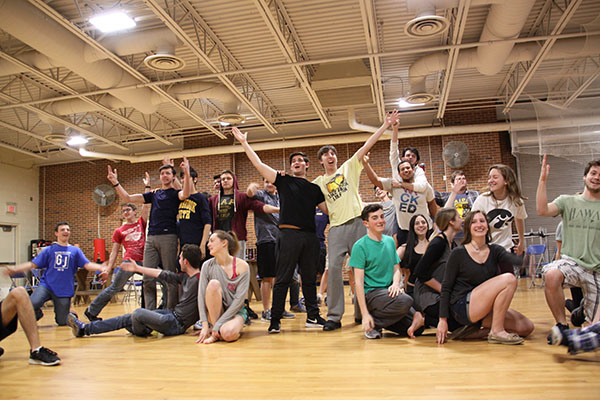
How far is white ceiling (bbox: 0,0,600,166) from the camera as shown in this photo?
6.64m

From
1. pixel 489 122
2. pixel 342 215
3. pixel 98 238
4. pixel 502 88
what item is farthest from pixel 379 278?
pixel 98 238

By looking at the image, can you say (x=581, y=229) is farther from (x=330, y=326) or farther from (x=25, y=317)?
(x=25, y=317)

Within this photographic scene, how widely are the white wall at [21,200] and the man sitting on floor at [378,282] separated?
13601 mm

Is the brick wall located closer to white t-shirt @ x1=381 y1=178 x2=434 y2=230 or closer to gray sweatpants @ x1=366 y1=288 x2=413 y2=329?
white t-shirt @ x1=381 y1=178 x2=434 y2=230

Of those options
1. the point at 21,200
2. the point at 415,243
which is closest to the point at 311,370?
the point at 415,243

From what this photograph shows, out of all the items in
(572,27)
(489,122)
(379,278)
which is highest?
(572,27)

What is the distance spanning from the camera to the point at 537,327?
3.58 m

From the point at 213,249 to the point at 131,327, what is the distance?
3.73ft

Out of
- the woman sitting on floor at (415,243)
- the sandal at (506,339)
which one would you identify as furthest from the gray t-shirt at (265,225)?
the sandal at (506,339)

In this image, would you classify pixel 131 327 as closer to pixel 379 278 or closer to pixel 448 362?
pixel 379 278

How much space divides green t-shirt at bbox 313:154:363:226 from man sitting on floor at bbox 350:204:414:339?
40 cm

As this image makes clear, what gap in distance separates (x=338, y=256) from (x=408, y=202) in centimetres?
95

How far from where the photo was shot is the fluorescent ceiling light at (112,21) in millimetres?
6180

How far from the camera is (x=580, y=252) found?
3.09 m
